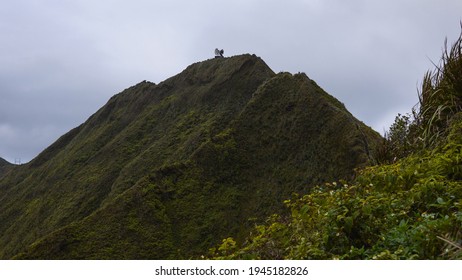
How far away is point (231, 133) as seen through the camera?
3180 cm

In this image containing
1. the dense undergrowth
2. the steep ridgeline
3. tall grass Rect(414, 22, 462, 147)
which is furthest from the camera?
the steep ridgeline

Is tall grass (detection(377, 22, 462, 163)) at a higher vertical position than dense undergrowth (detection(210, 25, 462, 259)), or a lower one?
higher

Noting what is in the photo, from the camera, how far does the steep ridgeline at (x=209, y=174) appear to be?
985 inches

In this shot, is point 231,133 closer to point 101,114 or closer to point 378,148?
point 378,148

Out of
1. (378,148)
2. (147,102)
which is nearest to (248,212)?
(378,148)

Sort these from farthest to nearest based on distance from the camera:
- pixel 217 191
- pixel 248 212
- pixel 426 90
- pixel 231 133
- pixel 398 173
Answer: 1. pixel 231 133
2. pixel 217 191
3. pixel 248 212
4. pixel 426 90
5. pixel 398 173

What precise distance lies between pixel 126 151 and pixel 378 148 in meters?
42.1

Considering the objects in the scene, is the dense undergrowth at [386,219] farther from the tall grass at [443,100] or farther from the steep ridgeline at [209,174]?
the steep ridgeline at [209,174]

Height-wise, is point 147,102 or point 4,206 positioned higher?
point 147,102

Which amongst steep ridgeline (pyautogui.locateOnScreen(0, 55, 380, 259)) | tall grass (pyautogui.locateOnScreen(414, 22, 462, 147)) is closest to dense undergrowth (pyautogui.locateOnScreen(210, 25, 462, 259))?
tall grass (pyautogui.locateOnScreen(414, 22, 462, 147))

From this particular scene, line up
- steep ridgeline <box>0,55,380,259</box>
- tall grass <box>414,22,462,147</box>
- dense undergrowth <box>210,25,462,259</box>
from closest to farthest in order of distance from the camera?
dense undergrowth <box>210,25,462,259</box>
tall grass <box>414,22,462,147</box>
steep ridgeline <box>0,55,380,259</box>

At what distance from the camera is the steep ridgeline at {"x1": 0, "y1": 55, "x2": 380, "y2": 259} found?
2502cm

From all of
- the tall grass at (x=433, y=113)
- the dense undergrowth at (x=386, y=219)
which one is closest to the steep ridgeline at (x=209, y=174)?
the tall grass at (x=433, y=113)

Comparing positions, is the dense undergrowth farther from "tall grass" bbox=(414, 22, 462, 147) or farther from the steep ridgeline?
the steep ridgeline
